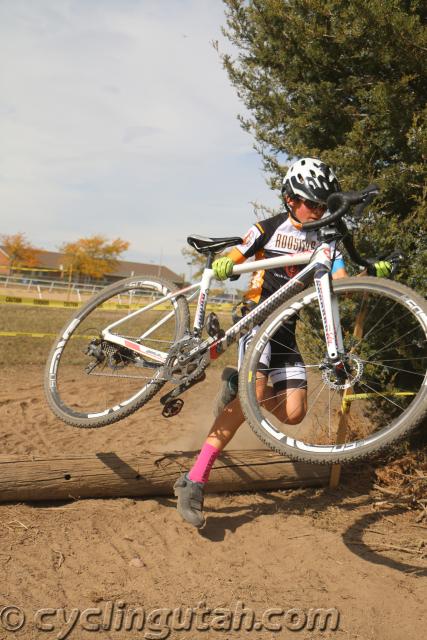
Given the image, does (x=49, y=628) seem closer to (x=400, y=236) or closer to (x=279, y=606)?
(x=279, y=606)

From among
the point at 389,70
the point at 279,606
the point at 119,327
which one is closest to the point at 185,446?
the point at 119,327

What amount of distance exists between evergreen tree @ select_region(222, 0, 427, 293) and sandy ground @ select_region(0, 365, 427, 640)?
2.21m

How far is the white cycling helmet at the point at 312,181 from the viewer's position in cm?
425

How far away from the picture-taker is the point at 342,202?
12.2 ft

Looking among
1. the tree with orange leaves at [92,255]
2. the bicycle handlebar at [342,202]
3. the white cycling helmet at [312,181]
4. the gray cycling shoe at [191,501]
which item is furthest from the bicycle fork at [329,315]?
the tree with orange leaves at [92,255]

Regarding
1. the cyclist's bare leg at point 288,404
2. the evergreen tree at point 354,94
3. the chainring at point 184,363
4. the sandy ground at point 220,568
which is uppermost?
the evergreen tree at point 354,94

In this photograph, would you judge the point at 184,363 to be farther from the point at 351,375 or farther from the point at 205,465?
the point at 351,375

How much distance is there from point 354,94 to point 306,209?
2.23 m

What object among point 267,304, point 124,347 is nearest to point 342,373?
point 267,304

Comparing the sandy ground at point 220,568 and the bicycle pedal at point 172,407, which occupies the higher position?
the bicycle pedal at point 172,407

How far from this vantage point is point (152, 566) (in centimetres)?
421

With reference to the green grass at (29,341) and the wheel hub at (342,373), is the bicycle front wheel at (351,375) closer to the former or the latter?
the wheel hub at (342,373)

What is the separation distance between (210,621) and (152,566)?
0.71 metres

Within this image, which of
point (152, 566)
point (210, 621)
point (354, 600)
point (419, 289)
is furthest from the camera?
point (419, 289)
